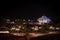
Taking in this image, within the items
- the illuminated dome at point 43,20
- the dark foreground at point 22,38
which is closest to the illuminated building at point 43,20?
the illuminated dome at point 43,20

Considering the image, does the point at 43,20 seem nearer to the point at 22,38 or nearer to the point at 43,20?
the point at 43,20

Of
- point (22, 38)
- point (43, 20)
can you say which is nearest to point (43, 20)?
point (43, 20)

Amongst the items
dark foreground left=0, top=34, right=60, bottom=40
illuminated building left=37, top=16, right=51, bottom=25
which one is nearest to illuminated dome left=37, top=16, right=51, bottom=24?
illuminated building left=37, top=16, right=51, bottom=25

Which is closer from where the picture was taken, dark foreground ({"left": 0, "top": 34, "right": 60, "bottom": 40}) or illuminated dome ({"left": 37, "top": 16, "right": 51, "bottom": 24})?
dark foreground ({"left": 0, "top": 34, "right": 60, "bottom": 40})

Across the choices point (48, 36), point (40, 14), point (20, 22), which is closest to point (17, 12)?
point (20, 22)

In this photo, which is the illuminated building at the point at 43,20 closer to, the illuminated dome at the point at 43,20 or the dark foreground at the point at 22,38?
the illuminated dome at the point at 43,20

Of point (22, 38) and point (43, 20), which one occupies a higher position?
point (43, 20)

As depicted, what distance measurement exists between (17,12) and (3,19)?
0.20m

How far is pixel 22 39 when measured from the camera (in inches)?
72.2

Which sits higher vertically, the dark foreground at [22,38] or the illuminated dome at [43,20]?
the illuminated dome at [43,20]

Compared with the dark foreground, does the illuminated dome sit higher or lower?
higher

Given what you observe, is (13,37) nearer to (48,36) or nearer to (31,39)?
(31,39)

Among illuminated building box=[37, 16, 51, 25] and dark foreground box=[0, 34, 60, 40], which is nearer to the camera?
dark foreground box=[0, 34, 60, 40]

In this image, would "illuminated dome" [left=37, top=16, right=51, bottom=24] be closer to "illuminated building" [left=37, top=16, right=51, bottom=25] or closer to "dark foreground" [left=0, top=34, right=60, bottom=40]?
"illuminated building" [left=37, top=16, right=51, bottom=25]
